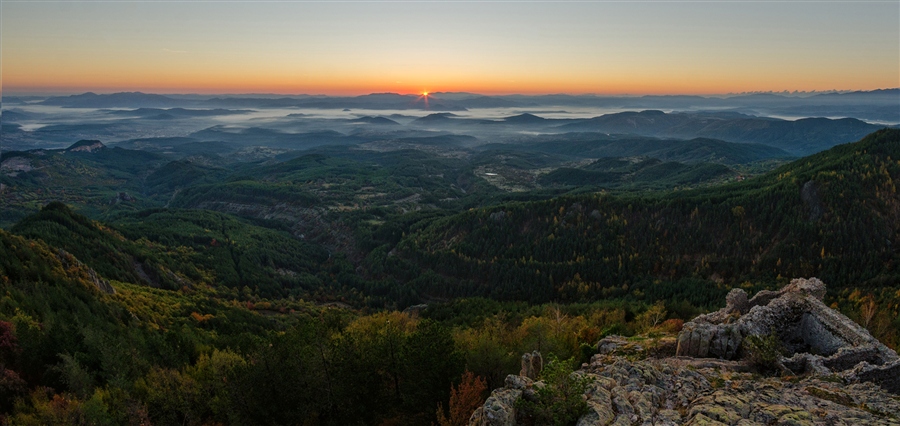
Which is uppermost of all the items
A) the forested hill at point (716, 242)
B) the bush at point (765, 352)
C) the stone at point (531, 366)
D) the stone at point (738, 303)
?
the bush at point (765, 352)

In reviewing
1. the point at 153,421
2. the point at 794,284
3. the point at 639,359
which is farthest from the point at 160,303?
the point at 794,284

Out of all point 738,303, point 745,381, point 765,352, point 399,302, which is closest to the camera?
point 745,381

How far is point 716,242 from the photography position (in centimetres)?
15812

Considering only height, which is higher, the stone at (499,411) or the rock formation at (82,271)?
the stone at (499,411)

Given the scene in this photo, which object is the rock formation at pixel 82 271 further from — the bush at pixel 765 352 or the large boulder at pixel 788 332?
the bush at pixel 765 352

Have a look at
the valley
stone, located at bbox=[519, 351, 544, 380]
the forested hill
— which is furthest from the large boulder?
the forested hill

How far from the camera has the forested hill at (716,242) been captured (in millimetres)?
132375

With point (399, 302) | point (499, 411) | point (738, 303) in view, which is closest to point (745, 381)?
point (499, 411)

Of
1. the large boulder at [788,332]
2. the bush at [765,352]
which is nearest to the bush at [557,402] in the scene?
the bush at [765,352]

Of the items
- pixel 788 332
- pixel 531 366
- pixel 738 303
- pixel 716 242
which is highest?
pixel 788 332

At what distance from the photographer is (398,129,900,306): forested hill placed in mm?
132375

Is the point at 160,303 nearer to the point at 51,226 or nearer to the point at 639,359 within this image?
the point at 51,226

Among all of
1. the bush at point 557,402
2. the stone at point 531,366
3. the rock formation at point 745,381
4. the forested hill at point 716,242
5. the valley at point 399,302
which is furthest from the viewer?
the forested hill at point 716,242

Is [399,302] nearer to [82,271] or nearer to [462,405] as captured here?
[82,271]
